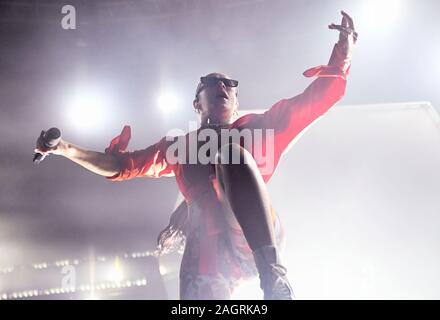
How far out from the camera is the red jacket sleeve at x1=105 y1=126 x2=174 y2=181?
1856mm

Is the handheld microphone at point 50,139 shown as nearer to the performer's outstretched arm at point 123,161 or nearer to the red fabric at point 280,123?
the performer's outstretched arm at point 123,161

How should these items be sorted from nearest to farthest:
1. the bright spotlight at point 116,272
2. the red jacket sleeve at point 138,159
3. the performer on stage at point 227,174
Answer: the performer on stage at point 227,174 < the red jacket sleeve at point 138,159 < the bright spotlight at point 116,272

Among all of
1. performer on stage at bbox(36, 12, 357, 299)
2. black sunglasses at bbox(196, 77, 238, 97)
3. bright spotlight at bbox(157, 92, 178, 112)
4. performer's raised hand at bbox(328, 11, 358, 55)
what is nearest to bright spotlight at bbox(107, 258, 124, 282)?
performer on stage at bbox(36, 12, 357, 299)

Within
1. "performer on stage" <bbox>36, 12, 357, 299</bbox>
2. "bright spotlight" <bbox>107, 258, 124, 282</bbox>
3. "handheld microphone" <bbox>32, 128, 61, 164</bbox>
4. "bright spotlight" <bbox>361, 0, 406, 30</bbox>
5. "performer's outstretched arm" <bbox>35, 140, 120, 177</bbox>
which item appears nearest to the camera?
"performer on stage" <bbox>36, 12, 357, 299</bbox>

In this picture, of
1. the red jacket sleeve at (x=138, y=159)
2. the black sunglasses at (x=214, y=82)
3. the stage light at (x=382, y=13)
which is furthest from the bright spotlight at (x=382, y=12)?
the red jacket sleeve at (x=138, y=159)

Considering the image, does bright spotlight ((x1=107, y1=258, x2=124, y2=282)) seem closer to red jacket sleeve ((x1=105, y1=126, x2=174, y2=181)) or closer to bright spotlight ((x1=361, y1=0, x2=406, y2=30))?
red jacket sleeve ((x1=105, y1=126, x2=174, y2=181))

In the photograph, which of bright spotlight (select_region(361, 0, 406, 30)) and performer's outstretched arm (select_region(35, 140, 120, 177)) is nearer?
performer's outstretched arm (select_region(35, 140, 120, 177))

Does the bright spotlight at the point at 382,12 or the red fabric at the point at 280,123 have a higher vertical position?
the bright spotlight at the point at 382,12

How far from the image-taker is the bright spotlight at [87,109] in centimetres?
264

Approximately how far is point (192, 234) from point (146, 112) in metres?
1.16

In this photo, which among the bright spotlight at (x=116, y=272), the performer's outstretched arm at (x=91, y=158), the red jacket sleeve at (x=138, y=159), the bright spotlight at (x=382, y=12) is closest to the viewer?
the performer's outstretched arm at (x=91, y=158)

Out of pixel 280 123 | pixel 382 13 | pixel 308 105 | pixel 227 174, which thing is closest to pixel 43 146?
pixel 227 174

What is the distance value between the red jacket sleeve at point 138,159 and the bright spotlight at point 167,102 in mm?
737

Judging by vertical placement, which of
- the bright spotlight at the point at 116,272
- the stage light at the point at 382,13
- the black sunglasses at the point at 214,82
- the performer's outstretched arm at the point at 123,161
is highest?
the stage light at the point at 382,13
